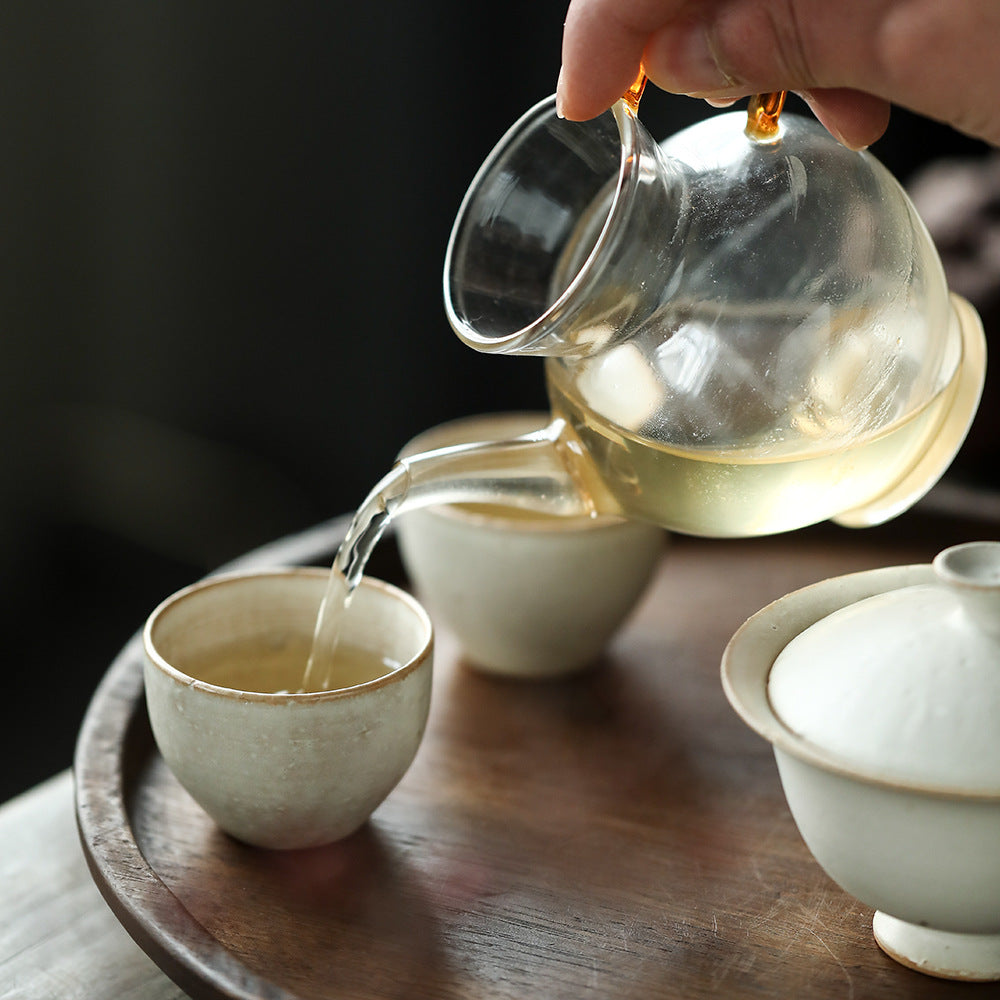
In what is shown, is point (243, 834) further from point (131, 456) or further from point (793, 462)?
point (131, 456)

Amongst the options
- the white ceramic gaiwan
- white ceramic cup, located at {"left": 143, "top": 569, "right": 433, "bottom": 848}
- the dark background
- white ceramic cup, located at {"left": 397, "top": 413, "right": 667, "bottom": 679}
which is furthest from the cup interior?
the dark background

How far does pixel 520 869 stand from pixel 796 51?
415 millimetres

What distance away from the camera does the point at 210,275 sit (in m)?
1.61

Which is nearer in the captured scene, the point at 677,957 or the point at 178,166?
the point at 677,957

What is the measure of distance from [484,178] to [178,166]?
94 centimetres

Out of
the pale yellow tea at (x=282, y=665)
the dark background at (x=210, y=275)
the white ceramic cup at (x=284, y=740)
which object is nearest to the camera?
the white ceramic cup at (x=284, y=740)

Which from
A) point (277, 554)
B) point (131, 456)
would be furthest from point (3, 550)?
point (277, 554)

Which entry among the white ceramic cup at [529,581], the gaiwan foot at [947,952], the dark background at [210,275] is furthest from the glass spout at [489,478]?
the dark background at [210,275]

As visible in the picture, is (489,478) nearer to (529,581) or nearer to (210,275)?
(529,581)

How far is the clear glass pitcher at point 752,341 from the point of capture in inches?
23.0

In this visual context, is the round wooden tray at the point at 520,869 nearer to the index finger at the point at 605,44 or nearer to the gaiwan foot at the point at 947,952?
the gaiwan foot at the point at 947,952

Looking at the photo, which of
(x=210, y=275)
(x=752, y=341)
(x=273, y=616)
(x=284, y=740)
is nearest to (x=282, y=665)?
(x=273, y=616)

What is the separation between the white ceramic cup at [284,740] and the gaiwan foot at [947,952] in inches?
9.6

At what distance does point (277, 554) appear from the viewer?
3.22ft
